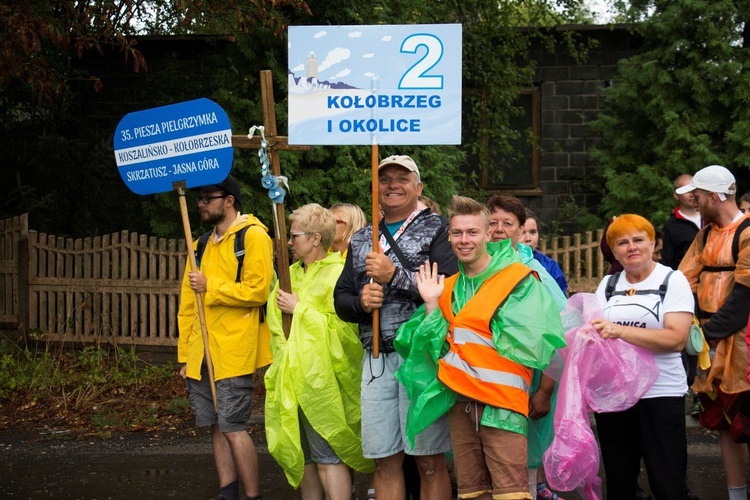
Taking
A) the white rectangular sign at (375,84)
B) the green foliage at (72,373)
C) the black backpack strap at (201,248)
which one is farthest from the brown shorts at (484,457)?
the green foliage at (72,373)

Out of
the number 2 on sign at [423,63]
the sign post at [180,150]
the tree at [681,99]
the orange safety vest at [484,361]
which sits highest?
the tree at [681,99]

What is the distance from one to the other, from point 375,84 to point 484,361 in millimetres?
1563

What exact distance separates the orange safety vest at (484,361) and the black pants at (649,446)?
2.16ft

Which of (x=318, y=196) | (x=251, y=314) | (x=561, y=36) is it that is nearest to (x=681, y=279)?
(x=251, y=314)

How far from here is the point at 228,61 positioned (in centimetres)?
1116

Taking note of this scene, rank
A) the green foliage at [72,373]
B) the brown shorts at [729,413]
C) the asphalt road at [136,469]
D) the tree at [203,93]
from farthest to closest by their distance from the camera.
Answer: the tree at [203,93], the green foliage at [72,373], the asphalt road at [136,469], the brown shorts at [729,413]

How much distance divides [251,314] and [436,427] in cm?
159

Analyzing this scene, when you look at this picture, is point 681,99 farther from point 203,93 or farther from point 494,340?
point 494,340

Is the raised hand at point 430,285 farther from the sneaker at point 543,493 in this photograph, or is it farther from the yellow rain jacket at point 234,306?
the sneaker at point 543,493

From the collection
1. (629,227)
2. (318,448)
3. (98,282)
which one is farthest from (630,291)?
(98,282)

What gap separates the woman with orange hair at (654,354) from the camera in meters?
4.88

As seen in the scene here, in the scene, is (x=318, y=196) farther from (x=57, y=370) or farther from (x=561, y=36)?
(x=561, y=36)

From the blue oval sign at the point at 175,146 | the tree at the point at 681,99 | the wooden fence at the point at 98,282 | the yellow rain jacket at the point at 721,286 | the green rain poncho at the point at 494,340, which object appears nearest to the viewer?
the green rain poncho at the point at 494,340

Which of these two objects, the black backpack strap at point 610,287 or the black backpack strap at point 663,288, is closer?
the black backpack strap at point 663,288
